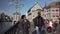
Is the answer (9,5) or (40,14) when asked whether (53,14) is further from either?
(9,5)

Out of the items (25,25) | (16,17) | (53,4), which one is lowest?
(25,25)

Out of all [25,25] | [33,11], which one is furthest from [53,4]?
[25,25]

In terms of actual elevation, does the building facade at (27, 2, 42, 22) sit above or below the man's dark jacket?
above

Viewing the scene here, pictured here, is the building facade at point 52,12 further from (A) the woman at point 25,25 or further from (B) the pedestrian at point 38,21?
(A) the woman at point 25,25

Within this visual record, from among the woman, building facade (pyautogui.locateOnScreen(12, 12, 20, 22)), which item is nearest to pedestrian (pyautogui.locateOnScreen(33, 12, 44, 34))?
the woman

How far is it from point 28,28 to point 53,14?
1.43ft

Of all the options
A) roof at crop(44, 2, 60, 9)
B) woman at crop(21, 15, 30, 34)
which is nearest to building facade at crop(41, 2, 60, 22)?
roof at crop(44, 2, 60, 9)

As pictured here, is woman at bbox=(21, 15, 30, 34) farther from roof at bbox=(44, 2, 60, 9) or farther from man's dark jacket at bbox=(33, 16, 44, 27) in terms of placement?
roof at bbox=(44, 2, 60, 9)

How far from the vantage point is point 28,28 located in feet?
9.45

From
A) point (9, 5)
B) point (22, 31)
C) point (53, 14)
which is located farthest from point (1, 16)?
point (53, 14)

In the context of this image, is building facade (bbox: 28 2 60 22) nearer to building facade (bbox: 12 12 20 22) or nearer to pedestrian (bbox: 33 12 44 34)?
pedestrian (bbox: 33 12 44 34)

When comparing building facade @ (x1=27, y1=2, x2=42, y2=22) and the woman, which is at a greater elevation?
building facade @ (x1=27, y1=2, x2=42, y2=22)

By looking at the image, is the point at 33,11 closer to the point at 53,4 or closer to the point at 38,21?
the point at 38,21

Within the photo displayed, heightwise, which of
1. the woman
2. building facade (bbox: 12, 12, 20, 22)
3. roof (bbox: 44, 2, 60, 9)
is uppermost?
roof (bbox: 44, 2, 60, 9)
